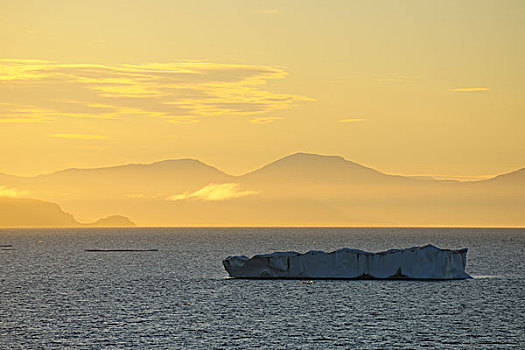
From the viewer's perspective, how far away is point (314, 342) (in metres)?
54.6

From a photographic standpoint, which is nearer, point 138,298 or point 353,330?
point 353,330

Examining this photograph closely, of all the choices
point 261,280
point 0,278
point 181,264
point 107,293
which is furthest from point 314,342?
point 181,264

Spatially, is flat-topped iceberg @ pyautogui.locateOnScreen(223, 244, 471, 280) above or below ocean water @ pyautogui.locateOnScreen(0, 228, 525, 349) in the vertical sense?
above

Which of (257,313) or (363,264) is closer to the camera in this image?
(257,313)

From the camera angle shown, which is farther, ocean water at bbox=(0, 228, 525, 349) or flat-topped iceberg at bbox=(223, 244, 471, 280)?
flat-topped iceberg at bbox=(223, 244, 471, 280)

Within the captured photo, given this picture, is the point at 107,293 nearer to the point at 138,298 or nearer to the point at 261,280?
the point at 138,298

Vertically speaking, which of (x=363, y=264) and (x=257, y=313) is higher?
(x=363, y=264)

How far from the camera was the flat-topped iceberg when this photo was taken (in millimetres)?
92500

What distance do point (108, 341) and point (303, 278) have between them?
147 ft

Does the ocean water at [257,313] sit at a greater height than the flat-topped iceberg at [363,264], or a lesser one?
lesser

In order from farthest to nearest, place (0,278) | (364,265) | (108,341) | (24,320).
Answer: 1. (0,278)
2. (364,265)
3. (24,320)
4. (108,341)

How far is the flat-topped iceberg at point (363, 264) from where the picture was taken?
303 feet

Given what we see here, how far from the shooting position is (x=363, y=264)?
308 feet

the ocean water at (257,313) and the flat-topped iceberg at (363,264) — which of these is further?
the flat-topped iceberg at (363,264)
